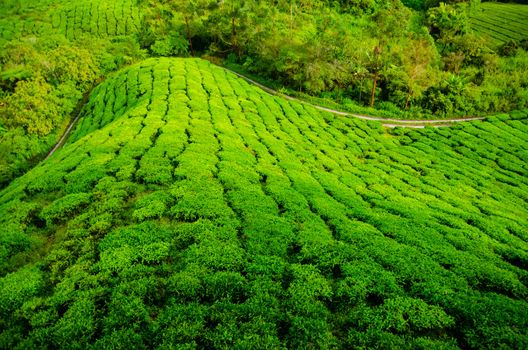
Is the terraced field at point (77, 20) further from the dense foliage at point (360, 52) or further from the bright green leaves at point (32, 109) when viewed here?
the bright green leaves at point (32, 109)

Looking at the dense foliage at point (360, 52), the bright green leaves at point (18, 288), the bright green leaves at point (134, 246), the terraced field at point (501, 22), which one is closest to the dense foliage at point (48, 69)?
the dense foliage at point (360, 52)

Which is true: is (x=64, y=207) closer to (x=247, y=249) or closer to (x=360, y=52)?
(x=247, y=249)

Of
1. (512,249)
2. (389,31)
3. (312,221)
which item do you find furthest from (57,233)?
(389,31)

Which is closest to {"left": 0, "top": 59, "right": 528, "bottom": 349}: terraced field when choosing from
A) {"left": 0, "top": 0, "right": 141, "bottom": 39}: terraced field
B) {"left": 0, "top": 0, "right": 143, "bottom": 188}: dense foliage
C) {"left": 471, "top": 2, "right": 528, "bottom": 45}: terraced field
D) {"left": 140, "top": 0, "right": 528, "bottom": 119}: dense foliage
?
{"left": 0, "top": 0, "right": 143, "bottom": 188}: dense foliage

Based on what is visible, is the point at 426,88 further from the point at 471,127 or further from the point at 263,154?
the point at 263,154

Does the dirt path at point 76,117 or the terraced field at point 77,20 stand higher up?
the terraced field at point 77,20

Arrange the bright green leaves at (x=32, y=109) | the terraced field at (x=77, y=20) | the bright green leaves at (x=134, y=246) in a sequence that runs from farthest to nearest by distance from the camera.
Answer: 1. the terraced field at (x=77, y=20)
2. the bright green leaves at (x=32, y=109)
3. the bright green leaves at (x=134, y=246)
